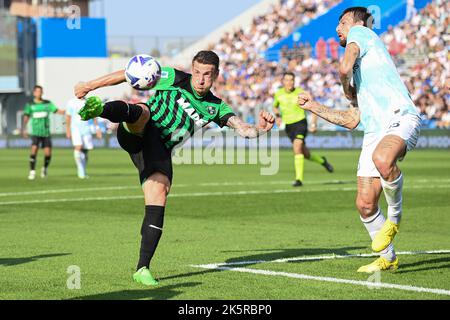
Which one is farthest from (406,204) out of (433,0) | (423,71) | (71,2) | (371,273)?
(71,2)

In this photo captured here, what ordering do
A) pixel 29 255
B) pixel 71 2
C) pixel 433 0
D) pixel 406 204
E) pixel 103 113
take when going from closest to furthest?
pixel 103 113
pixel 29 255
pixel 406 204
pixel 433 0
pixel 71 2

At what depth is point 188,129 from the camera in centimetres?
929

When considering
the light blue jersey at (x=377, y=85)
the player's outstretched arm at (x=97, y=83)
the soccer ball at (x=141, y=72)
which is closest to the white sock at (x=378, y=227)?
the light blue jersey at (x=377, y=85)

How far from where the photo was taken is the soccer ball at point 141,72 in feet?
28.6

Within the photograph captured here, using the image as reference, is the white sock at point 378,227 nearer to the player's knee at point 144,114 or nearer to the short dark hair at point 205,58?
the short dark hair at point 205,58

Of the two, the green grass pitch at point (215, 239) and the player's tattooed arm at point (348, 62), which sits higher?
the player's tattooed arm at point (348, 62)

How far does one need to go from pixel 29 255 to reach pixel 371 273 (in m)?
3.80

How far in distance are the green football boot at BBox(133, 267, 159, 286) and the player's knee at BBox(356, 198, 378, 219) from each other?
82.5 inches

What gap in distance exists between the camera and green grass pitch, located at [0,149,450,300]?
8.52 metres

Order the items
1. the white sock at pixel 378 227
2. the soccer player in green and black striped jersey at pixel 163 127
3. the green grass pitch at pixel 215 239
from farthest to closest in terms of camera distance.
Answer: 1. the white sock at pixel 378 227
2. the soccer player in green and black striped jersey at pixel 163 127
3. the green grass pitch at pixel 215 239

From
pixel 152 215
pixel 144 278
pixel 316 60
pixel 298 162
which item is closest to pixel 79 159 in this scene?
pixel 298 162

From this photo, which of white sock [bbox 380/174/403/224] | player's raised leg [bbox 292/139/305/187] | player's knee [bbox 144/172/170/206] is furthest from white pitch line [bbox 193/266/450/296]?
player's raised leg [bbox 292/139/305/187]

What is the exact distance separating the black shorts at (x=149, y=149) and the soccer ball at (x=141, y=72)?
1.59ft
